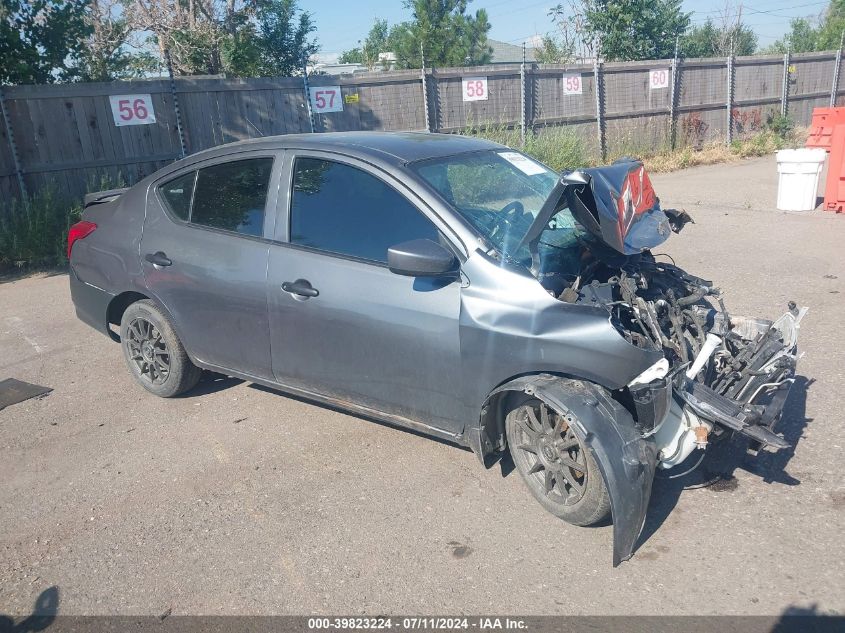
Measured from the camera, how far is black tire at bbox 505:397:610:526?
3.37m

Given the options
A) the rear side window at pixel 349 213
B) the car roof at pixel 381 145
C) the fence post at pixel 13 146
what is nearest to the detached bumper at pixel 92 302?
the car roof at pixel 381 145

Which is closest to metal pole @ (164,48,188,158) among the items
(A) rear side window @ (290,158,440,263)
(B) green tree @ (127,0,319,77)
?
(B) green tree @ (127,0,319,77)

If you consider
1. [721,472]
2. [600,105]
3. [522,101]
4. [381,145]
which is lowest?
[721,472]

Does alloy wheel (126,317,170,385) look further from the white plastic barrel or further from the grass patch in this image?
the grass patch

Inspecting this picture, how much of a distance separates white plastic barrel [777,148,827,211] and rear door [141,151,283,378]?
889cm

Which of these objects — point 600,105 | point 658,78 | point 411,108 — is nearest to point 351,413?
point 411,108

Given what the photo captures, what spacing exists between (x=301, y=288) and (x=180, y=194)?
1448mm

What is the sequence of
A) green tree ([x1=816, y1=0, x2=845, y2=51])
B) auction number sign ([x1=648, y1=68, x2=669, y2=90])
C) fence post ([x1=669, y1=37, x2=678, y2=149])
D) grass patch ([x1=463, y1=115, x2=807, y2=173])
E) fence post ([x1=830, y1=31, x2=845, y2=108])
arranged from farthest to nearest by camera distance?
green tree ([x1=816, y1=0, x2=845, y2=51])
fence post ([x1=830, y1=31, x2=845, y2=108])
fence post ([x1=669, y1=37, x2=678, y2=149])
auction number sign ([x1=648, y1=68, x2=669, y2=90])
grass patch ([x1=463, y1=115, x2=807, y2=173])

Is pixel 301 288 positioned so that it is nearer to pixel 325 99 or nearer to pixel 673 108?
pixel 325 99

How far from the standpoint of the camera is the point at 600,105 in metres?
17.3

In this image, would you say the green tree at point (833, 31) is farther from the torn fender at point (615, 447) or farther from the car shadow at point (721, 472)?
the torn fender at point (615, 447)

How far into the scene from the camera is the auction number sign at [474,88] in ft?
48.9

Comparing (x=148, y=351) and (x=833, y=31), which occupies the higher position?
(x=833, y=31)

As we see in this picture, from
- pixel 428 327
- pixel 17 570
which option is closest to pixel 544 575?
Result: pixel 428 327
